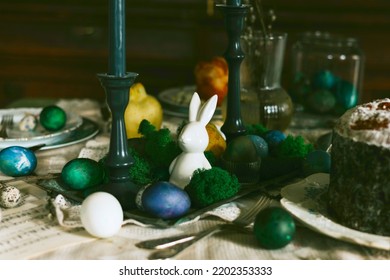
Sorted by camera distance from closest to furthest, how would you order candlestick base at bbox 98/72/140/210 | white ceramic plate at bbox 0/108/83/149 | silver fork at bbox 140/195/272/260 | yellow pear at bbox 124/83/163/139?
silver fork at bbox 140/195/272/260
candlestick base at bbox 98/72/140/210
white ceramic plate at bbox 0/108/83/149
yellow pear at bbox 124/83/163/139

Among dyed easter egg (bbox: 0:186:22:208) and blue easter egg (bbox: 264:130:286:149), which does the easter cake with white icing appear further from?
dyed easter egg (bbox: 0:186:22:208)

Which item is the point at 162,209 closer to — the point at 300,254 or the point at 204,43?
the point at 300,254

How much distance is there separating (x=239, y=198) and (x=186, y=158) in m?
0.12

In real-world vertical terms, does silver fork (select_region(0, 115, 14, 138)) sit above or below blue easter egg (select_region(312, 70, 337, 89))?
below

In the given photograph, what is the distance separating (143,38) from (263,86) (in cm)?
130

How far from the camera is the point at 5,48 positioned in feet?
8.43

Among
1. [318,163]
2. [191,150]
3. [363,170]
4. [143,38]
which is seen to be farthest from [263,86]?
[143,38]

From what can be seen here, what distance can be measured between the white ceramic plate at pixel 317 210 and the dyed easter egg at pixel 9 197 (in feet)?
1.41

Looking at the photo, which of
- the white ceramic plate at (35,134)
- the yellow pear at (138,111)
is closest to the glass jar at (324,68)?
the yellow pear at (138,111)

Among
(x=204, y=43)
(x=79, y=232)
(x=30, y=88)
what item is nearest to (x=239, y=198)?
(x=79, y=232)

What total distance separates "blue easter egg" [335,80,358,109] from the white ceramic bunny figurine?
2.50 feet

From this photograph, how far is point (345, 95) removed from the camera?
159 centimetres

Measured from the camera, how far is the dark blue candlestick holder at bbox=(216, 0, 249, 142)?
3.66 ft

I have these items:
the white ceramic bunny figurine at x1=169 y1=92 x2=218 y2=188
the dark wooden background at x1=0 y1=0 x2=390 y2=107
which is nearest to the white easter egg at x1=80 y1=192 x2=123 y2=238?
the white ceramic bunny figurine at x1=169 y1=92 x2=218 y2=188
